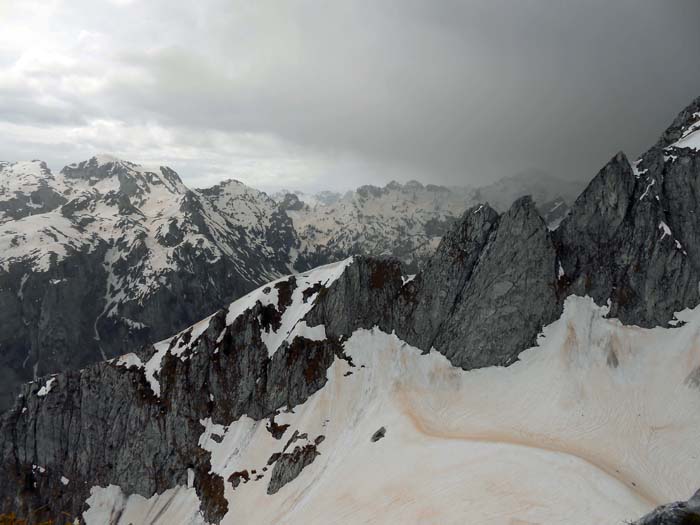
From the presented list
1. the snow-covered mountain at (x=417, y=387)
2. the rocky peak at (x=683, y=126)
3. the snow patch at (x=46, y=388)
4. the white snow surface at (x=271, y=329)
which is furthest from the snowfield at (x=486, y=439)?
the rocky peak at (x=683, y=126)

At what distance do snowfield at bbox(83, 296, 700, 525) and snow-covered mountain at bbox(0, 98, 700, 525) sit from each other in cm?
38

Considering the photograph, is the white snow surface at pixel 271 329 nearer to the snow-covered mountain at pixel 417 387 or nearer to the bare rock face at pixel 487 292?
the snow-covered mountain at pixel 417 387

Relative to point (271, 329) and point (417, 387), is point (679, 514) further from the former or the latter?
point (271, 329)

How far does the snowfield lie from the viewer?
49625 millimetres

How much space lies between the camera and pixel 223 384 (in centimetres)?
10338

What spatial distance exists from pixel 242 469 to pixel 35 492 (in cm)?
7204

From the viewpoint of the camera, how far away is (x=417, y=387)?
87.9m

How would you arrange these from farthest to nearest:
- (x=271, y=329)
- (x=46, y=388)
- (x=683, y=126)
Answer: (x=46, y=388), (x=683, y=126), (x=271, y=329)

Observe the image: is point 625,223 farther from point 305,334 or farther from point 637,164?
point 305,334

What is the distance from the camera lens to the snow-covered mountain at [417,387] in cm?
6372

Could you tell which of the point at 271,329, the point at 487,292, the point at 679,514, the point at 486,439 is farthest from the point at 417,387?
the point at 679,514

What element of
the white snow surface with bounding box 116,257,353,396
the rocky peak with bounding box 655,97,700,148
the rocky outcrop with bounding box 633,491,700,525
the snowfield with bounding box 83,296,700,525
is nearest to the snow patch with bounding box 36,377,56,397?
the white snow surface with bounding box 116,257,353,396

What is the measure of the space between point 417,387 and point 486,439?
74.3ft

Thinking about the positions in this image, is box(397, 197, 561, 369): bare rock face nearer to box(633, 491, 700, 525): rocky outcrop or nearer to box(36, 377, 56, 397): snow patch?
box(633, 491, 700, 525): rocky outcrop
